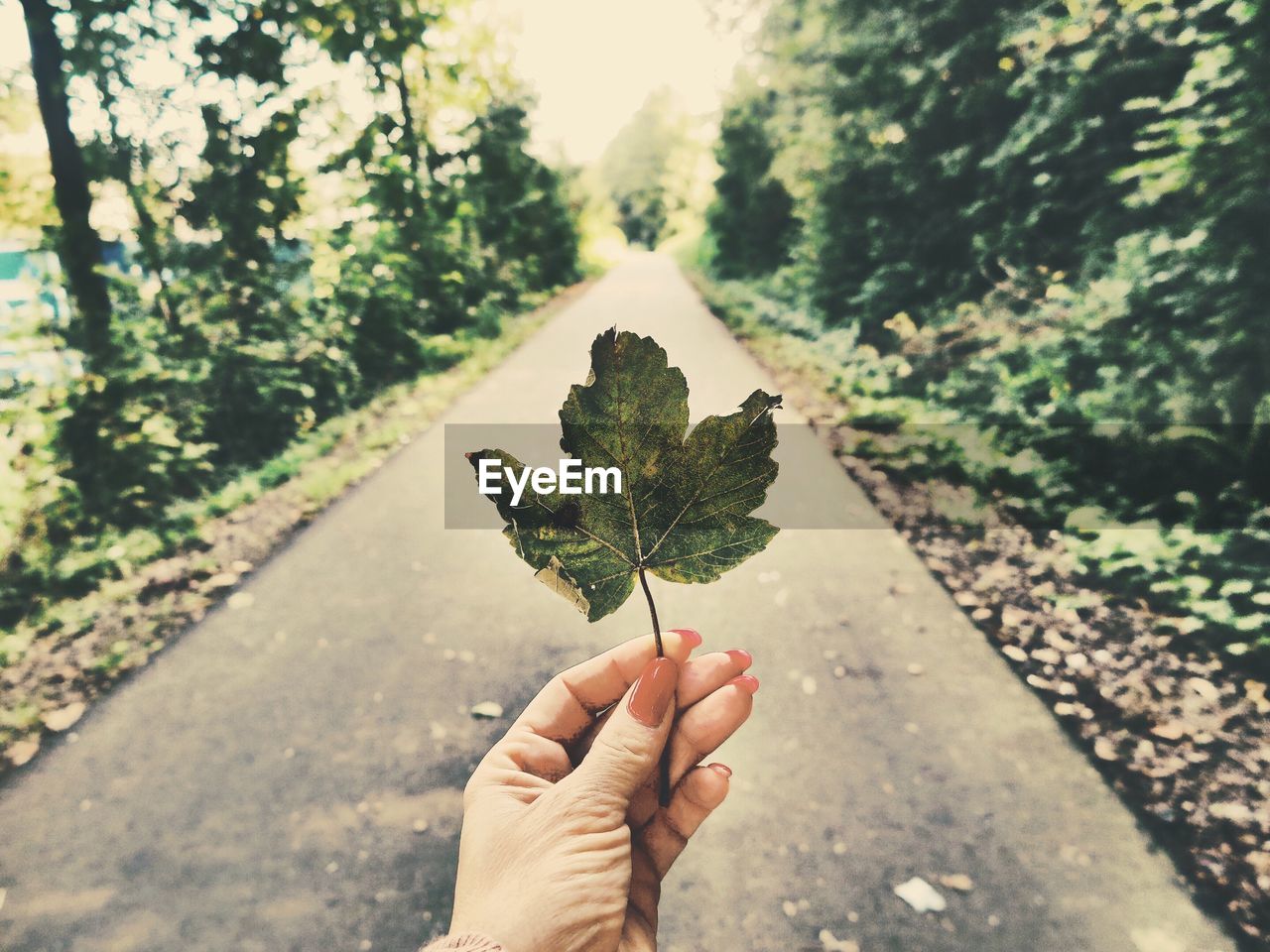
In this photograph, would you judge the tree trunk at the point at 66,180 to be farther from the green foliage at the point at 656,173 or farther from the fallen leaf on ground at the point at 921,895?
the green foliage at the point at 656,173

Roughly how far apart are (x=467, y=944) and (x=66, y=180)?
6.75 metres

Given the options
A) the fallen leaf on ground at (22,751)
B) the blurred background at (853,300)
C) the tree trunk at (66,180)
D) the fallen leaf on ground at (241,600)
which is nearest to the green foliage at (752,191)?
the blurred background at (853,300)

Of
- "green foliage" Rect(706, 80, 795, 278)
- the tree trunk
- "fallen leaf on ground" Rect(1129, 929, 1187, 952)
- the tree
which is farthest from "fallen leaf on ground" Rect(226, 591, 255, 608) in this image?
the tree

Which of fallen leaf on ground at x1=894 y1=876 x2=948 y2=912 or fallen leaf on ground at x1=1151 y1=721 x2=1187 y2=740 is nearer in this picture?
fallen leaf on ground at x1=894 y1=876 x2=948 y2=912

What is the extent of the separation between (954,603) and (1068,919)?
1743mm

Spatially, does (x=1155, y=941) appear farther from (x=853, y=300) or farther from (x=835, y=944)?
(x=853, y=300)

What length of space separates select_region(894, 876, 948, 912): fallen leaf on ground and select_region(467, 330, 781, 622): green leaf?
201cm

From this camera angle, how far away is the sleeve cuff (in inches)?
42.1

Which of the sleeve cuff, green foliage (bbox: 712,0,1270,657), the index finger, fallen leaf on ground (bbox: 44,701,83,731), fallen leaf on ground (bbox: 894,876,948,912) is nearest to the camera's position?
the sleeve cuff

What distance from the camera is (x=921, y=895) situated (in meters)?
2.19

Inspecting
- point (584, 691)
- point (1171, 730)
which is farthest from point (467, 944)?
point (1171, 730)

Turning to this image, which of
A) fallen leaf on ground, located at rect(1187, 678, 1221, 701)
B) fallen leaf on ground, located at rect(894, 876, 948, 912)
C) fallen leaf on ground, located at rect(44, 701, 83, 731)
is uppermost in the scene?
fallen leaf on ground, located at rect(1187, 678, 1221, 701)

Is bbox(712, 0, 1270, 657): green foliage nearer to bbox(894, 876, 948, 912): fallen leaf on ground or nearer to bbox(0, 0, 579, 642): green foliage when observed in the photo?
bbox(894, 876, 948, 912): fallen leaf on ground

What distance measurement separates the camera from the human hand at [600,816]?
116 centimetres
